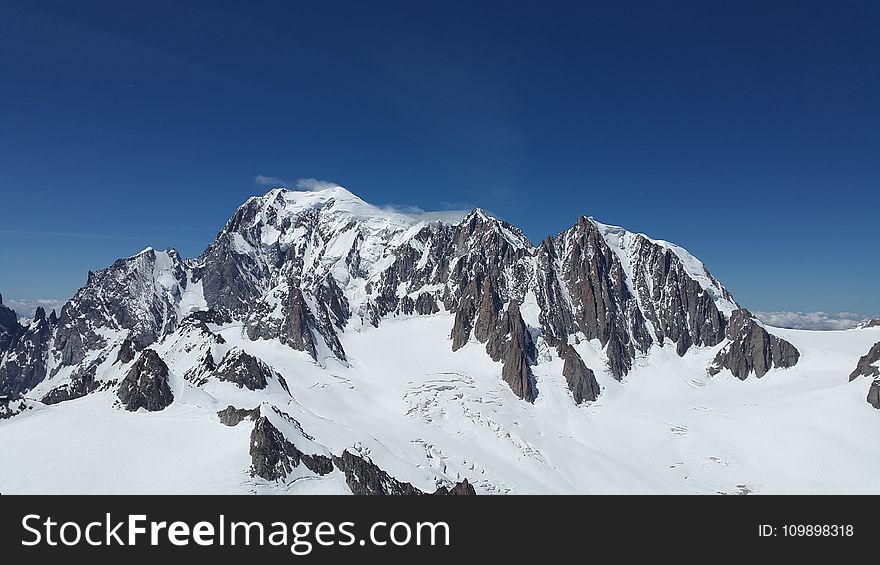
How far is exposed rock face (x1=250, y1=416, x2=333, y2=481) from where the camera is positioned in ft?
304

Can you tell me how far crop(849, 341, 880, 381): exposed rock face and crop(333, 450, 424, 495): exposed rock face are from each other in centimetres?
18707

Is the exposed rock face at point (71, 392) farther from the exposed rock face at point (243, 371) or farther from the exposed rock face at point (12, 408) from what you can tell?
the exposed rock face at point (243, 371)

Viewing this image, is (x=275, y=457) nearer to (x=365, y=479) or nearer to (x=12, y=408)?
(x=365, y=479)

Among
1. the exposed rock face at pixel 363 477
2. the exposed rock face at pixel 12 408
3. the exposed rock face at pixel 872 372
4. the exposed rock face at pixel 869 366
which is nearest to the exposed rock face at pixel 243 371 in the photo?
the exposed rock face at pixel 12 408

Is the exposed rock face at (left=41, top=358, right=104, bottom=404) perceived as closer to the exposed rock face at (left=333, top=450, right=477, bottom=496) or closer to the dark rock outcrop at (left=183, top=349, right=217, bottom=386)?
the dark rock outcrop at (left=183, top=349, right=217, bottom=386)

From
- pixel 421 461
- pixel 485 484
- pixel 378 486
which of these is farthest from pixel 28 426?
pixel 485 484

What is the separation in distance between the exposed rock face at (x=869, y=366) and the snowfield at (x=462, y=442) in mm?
5365

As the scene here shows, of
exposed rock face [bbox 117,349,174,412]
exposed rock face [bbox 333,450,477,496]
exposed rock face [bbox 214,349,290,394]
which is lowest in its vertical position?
exposed rock face [bbox 333,450,477,496]

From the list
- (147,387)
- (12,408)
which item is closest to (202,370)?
(147,387)

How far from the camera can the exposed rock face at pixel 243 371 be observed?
15412 centimetres

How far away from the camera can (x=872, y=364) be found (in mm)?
191250

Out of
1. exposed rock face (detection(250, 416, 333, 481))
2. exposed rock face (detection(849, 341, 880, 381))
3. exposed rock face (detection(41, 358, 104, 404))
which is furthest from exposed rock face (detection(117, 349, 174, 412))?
exposed rock face (detection(849, 341, 880, 381))
